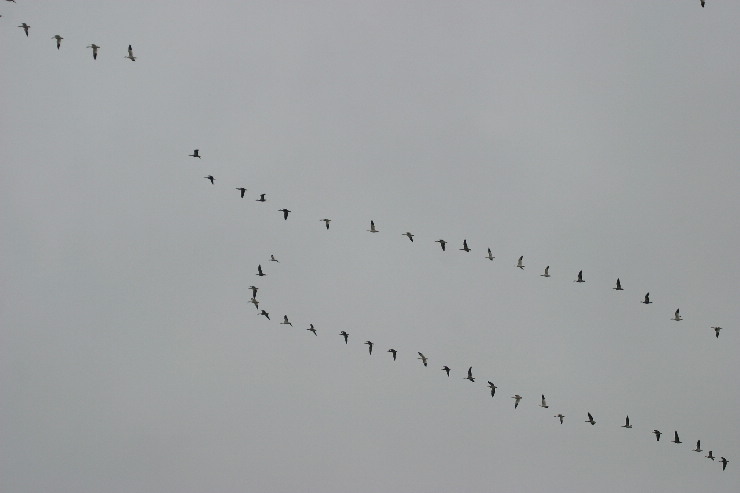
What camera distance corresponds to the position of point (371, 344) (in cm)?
11612

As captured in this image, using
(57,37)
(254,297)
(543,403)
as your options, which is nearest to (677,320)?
(543,403)

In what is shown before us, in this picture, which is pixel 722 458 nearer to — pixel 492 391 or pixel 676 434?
pixel 676 434

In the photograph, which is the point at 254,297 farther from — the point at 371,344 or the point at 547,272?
the point at 547,272

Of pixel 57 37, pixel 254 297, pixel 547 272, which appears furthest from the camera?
pixel 547 272

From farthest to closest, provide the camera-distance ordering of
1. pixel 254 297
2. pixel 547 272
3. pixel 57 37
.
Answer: pixel 547 272 → pixel 254 297 → pixel 57 37

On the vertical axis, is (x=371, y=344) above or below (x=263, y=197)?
below

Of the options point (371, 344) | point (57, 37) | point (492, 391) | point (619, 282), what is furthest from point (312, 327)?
point (57, 37)

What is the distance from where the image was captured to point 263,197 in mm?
105250

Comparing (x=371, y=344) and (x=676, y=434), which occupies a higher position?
(x=371, y=344)

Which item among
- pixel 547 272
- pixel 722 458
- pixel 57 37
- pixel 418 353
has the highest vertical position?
pixel 57 37

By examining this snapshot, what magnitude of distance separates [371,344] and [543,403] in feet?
61.0

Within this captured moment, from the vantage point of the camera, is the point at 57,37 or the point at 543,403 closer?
the point at 57,37

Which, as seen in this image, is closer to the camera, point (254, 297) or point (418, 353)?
point (254, 297)

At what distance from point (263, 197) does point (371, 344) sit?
1807 cm
